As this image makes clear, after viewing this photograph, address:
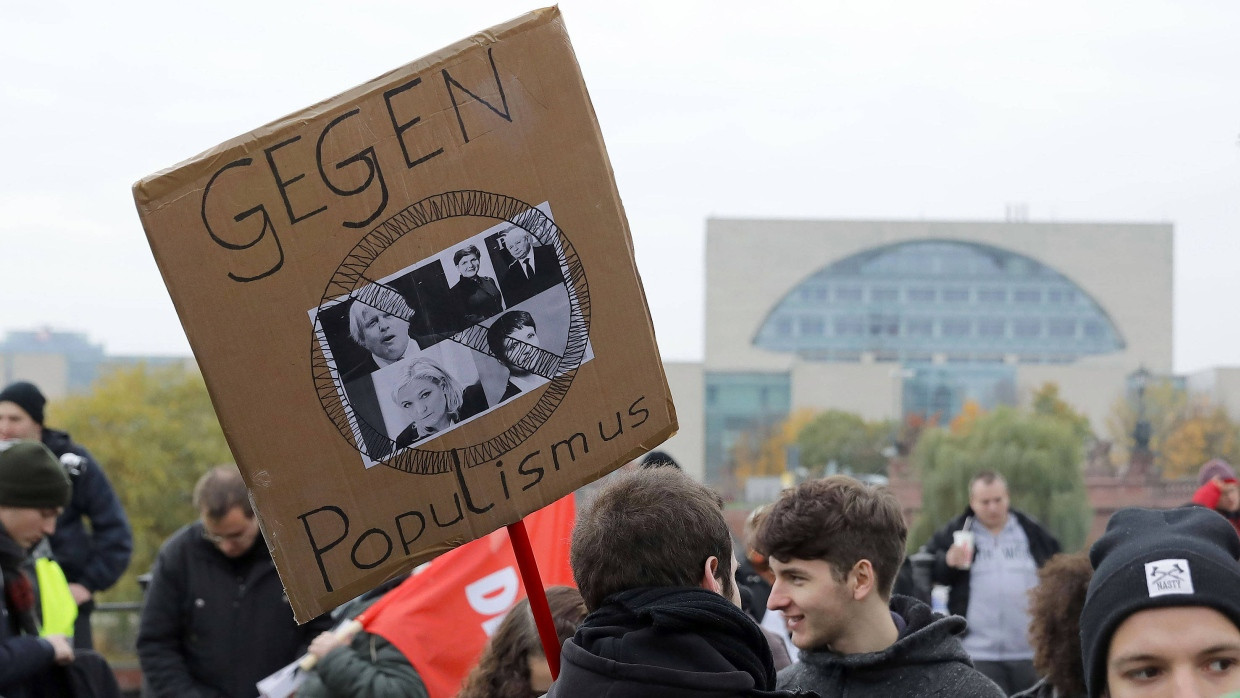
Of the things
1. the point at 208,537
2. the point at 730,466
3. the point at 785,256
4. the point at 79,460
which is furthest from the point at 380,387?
the point at 785,256

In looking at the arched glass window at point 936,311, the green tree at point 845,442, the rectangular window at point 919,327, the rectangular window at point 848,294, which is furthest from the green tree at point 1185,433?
the rectangular window at point 848,294

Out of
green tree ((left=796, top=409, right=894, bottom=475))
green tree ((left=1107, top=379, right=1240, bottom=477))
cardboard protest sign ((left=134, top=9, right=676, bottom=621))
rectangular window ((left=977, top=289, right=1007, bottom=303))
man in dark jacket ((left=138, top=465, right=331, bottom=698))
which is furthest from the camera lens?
rectangular window ((left=977, top=289, right=1007, bottom=303))

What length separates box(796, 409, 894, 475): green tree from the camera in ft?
262

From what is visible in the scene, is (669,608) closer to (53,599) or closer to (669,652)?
(669,652)

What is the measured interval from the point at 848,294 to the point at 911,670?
11100 centimetres

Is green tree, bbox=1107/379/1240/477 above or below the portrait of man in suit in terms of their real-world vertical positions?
below

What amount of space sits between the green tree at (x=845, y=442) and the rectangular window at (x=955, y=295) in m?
29.7

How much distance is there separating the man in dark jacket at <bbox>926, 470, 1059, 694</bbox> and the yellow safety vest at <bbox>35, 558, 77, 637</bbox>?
463 cm

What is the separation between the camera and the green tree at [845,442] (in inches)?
3142

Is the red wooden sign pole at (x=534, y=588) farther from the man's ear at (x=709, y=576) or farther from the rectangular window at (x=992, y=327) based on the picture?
the rectangular window at (x=992, y=327)

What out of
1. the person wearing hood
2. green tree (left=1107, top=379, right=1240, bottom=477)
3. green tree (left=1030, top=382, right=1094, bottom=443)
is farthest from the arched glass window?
the person wearing hood

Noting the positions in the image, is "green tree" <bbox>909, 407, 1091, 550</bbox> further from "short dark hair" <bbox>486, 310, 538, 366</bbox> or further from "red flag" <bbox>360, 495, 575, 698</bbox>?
"short dark hair" <bbox>486, 310, 538, 366</bbox>

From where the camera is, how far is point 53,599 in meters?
5.14

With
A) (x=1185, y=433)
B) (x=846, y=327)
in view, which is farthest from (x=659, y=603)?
(x=846, y=327)
